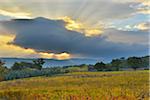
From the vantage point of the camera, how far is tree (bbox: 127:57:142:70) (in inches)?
2423

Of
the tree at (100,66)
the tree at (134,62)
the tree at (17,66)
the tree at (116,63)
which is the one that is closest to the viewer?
the tree at (100,66)

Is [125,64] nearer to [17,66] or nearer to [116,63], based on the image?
[116,63]

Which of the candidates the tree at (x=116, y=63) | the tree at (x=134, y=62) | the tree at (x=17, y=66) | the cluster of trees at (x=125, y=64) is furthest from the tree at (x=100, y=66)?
the tree at (x=17, y=66)

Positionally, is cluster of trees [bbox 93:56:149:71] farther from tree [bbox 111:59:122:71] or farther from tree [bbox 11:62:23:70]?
tree [bbox 11:62:23:70]

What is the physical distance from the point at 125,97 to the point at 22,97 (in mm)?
5833

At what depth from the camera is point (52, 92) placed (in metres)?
20.5

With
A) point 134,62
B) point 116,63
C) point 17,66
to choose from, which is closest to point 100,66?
point 116,63

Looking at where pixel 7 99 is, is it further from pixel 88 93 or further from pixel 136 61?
pixel 136 61

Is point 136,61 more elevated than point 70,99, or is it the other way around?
point 136,61

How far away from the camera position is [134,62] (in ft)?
210

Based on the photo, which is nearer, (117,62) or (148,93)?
(148,93)

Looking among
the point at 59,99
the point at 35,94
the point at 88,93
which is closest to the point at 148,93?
the point at 88,93

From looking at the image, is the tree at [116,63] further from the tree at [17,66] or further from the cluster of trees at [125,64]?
the tree at [17,66]

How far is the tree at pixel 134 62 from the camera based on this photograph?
61.6 meters
